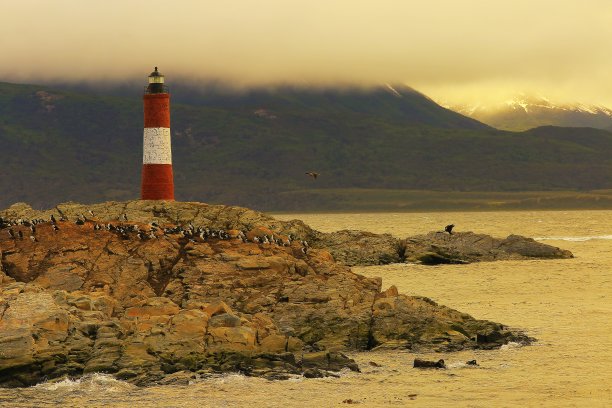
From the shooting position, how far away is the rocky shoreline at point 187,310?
28.4 meters

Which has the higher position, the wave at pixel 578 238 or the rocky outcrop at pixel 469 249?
the rocky outcrop at pixel 469 249

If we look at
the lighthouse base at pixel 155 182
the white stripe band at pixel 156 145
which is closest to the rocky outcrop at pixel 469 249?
the lighthouse base at pixel 155 182

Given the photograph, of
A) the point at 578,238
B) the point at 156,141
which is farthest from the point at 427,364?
the point at 578,238

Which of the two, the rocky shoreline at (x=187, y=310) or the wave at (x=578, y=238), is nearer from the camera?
the rocky shoreline at (x=187, y=310)

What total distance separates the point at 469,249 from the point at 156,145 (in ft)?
79.1

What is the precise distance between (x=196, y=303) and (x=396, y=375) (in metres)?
6.72

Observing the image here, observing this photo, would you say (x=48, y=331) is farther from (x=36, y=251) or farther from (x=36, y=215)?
(x=36, y=215)

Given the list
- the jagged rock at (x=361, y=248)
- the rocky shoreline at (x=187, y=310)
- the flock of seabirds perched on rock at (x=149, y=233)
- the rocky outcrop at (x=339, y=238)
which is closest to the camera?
the rocky shoreline at (x=187, y=310)

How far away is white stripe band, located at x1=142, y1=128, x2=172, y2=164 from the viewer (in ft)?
181

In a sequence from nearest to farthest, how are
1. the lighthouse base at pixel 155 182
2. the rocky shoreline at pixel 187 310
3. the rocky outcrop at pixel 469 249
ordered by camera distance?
the rocky shoreline at pixel 187 310 → the lighthouse base at pixel 155 182 → the rocky outcrop at pixel 469 249

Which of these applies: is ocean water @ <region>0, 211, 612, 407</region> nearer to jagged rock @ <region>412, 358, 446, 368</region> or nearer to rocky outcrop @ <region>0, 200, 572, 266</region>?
jagged rock @ <region>412, 358, 446, 368</region>

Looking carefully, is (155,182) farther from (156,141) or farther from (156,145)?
(156,141)

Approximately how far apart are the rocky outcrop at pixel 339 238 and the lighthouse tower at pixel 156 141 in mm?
1318

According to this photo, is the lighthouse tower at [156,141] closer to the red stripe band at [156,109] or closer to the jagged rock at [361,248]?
the red stripe band at [156,109]
